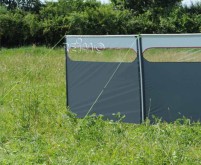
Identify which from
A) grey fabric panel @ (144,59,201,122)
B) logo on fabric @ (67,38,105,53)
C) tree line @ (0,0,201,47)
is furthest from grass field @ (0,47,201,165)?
tree line @ (0,0,201,47)

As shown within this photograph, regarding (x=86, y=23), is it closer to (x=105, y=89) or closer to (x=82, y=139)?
(x=105, y=89)

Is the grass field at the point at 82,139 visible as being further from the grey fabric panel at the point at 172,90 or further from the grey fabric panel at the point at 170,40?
the grey fabric panel at the point at 170,40

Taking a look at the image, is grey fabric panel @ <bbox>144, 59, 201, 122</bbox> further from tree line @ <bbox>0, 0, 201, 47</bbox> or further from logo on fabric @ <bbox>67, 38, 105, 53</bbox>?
tree line @ <bbox>0, 0, 201, 47</bbox>

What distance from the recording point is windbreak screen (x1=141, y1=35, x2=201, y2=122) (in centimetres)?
633

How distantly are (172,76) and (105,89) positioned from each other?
117 centimetres

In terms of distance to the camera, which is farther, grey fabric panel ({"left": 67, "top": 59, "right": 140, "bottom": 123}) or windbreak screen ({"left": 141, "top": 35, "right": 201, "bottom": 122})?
grey fabric panel ({"left": 67, "top": 59, "right": 140, "bottom": 123})

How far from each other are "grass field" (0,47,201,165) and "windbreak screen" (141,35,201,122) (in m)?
0.30

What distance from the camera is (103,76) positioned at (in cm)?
703

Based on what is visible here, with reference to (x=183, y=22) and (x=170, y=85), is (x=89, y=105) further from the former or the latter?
(x=183, y=22)

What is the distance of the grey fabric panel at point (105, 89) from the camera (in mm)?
6809

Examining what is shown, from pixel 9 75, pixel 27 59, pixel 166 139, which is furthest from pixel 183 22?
pixel 166 139

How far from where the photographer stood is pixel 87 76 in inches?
285

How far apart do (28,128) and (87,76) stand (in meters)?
1.38

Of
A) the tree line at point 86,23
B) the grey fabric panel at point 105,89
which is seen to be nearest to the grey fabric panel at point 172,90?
the grey fabric panel at point 105,89
